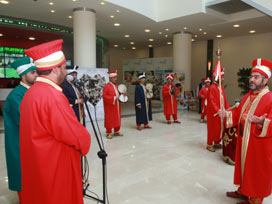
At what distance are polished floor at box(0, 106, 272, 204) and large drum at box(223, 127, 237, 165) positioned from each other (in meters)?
0.14

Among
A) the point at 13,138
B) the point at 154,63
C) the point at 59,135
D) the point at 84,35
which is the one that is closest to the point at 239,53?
the point at 154,63

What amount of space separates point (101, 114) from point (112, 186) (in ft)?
18.5

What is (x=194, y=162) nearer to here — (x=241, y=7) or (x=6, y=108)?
(x=6, y=108)

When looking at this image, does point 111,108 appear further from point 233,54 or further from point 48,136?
point 233,54

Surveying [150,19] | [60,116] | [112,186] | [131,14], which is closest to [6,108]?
[60,116]

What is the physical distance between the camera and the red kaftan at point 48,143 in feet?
4.90

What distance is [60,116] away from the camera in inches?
58.6

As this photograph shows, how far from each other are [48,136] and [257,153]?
221 cm

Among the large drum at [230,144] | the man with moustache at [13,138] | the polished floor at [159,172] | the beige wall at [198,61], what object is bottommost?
the polished floor at [159,172]

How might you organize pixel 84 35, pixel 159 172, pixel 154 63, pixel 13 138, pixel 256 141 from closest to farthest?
1. pixel 13 138
2. pixel 256 141
3. pixel 159 172
4. pixel 84 35
5. pixel 154 63

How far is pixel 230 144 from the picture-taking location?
3932 mm

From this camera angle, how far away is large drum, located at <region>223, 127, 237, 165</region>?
3848 mm

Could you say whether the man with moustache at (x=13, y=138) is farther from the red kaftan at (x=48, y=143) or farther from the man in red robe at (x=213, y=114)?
the man in red robe at (x=213, y=114)

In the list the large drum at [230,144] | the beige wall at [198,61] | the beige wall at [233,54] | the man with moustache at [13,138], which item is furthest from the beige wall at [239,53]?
the man with moustache at [13,138]
